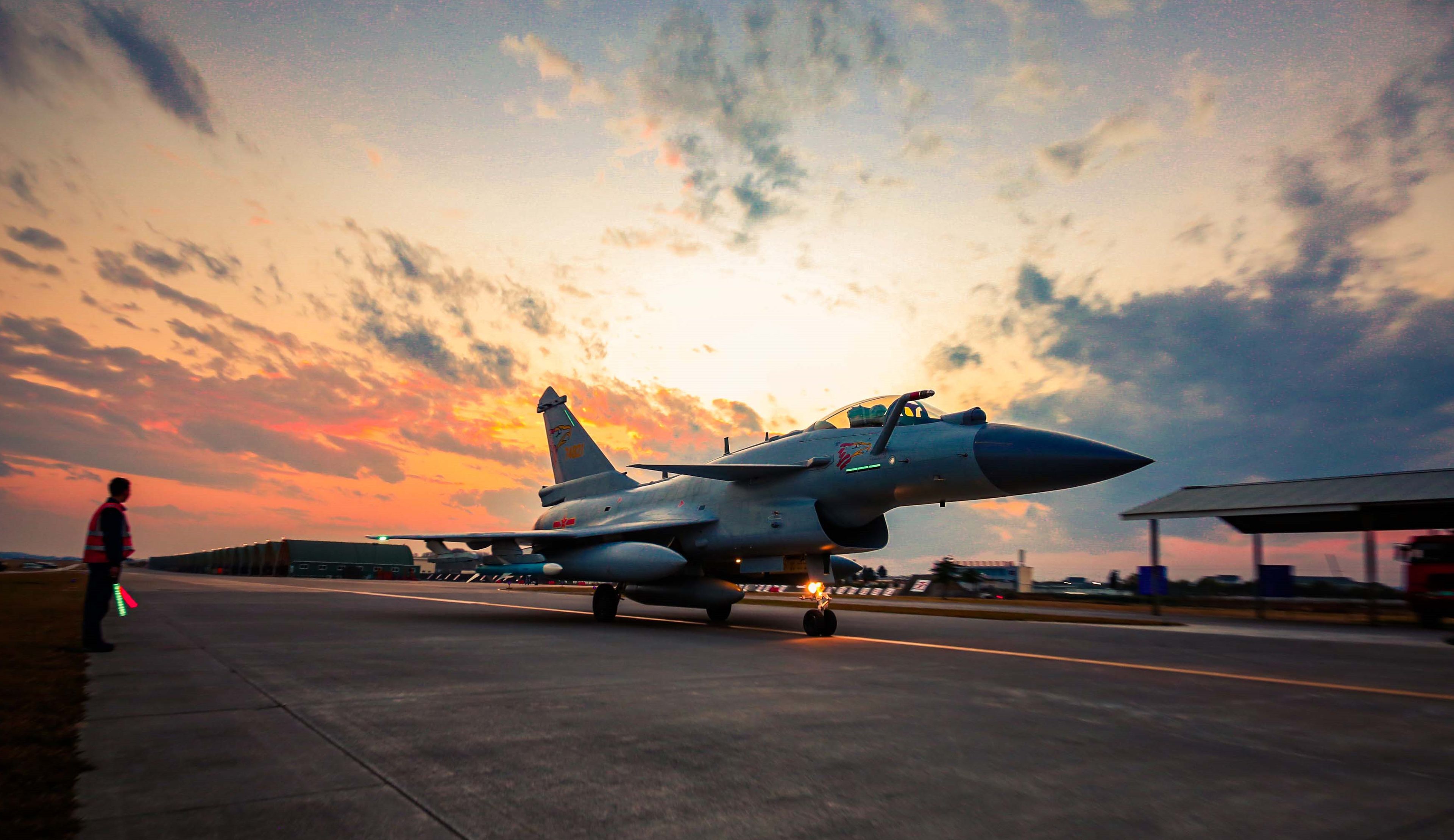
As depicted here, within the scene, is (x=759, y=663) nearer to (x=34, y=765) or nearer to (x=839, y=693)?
(x=839, y=693)

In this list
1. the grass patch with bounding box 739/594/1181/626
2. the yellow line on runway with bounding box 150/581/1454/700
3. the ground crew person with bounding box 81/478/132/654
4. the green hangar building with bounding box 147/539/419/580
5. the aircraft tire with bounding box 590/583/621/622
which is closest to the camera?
the yellow line on runway with bounding box 150/581/1454/700

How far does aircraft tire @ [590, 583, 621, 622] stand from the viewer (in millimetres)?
15070

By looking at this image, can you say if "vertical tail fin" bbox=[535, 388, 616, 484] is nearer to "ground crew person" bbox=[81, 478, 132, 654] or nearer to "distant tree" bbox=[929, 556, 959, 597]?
"ground crew person" bbox=[81, 478, 132, 654]

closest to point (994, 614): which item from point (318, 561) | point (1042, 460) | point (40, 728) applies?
point (1042, 460)

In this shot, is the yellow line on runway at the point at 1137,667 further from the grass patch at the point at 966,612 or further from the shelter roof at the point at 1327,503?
the shelter roof at the point at 1327,503

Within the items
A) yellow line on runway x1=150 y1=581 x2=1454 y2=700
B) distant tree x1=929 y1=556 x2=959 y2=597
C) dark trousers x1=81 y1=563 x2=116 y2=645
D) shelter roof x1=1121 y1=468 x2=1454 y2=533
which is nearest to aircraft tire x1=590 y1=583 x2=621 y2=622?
yellow line on runway x1=150 y1=581 x2=1454 y2=700

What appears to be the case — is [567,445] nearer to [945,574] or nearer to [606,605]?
[606,605]

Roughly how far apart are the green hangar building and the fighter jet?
237ft

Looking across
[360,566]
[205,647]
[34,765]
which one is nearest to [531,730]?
[34,765]

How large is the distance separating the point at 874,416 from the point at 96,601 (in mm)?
9967

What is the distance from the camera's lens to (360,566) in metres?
85.8

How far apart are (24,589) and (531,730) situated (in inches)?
1034

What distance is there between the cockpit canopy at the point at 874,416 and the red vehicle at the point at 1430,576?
14306 millimetres

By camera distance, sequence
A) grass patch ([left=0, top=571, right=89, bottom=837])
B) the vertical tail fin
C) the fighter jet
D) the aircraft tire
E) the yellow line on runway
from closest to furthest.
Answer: grass patch ([left=0, top=571, right=89, bottom=837]) → the yellow line on runway → the fighter jet → the aircraft tire → the vertical tail fin
